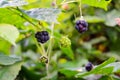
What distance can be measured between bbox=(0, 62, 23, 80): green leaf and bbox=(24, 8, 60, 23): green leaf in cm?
19

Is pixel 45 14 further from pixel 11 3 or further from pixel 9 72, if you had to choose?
pixel 9 72

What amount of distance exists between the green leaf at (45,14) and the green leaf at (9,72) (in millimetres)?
195

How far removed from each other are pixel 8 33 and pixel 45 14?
90 mm

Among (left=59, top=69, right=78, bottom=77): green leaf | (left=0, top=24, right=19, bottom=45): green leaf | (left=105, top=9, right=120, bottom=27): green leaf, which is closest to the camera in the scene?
(left=0, top=24, right=19, bottom=45): green leaf

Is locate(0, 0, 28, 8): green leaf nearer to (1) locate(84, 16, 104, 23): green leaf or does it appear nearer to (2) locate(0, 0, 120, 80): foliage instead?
(2) locate(0, 0, 120, 80): foliage

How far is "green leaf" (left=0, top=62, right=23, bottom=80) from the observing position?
0.89 metres

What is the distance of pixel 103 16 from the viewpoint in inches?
62.5

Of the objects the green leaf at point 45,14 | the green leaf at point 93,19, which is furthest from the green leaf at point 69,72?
the green leaf at point 93,19

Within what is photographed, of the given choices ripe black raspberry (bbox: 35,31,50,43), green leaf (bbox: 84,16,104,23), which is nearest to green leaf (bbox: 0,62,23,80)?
ripe black raspberry (bbox: 35,31,50,43)

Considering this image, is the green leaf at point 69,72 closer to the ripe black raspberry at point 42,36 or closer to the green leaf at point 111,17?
the ripe black raspberry at point 42,36

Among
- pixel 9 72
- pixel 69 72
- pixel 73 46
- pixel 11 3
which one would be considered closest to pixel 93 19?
pixel 73 46

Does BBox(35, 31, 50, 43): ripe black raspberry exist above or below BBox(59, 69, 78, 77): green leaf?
above

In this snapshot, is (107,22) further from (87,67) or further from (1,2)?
(1,2)

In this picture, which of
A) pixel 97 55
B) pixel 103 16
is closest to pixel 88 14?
pixel 103 16
